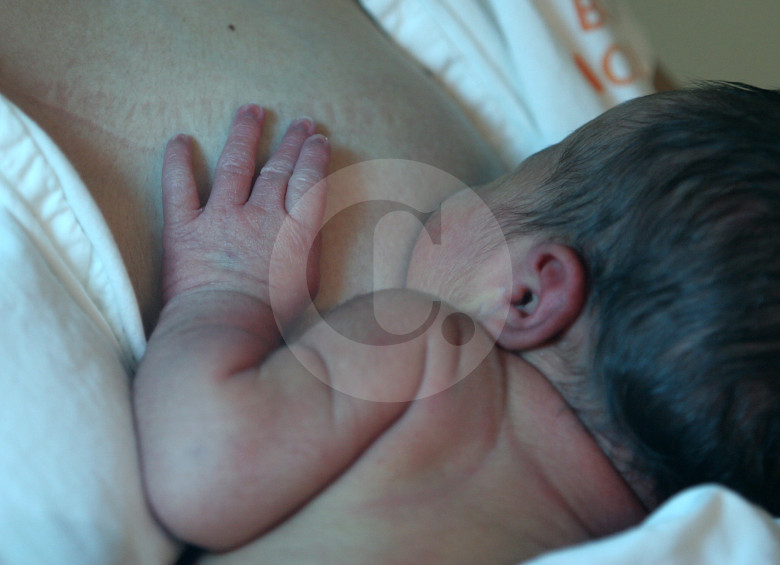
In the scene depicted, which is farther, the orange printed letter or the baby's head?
the orange printed letter

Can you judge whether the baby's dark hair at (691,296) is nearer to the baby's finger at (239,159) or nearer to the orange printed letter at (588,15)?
the baby's finger at (239,159)

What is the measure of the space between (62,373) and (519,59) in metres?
0.70

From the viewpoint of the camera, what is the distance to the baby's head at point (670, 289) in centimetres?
50

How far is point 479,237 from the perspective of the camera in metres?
0.64

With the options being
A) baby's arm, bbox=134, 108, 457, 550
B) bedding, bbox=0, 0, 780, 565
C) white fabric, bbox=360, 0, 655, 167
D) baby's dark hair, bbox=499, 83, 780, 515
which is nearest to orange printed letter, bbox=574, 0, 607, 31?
white fabric, bbox=360, 0, 655, 167

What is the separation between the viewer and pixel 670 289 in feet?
1.68

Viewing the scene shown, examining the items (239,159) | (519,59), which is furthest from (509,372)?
(519,59)

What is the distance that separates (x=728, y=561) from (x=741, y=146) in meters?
0.32

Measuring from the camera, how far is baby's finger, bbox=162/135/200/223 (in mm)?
618

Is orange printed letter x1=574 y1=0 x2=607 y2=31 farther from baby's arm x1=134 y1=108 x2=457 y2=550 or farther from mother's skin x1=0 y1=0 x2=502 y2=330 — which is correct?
baby's arm x1=134 y1=108 x2=457 y2=550

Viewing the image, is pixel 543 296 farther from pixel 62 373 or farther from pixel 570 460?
pixel 62 373

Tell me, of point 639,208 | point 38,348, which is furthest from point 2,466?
point 639,208

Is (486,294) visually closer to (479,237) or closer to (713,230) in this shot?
(479,237)

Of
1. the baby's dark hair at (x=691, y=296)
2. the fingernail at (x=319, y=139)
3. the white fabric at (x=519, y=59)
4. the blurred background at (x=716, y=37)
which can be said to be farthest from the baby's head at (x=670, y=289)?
the blurred background at (x=716, y=37)
